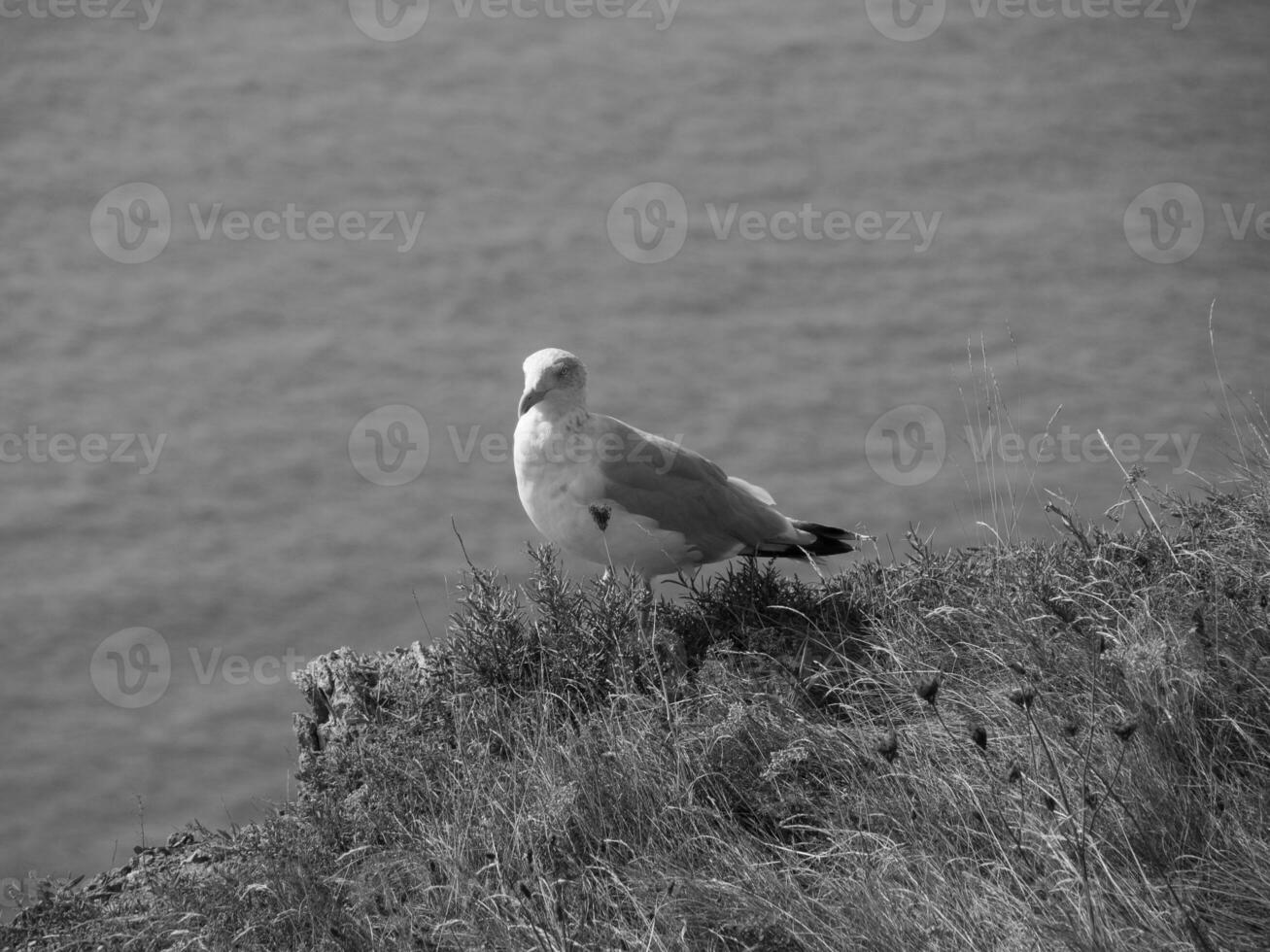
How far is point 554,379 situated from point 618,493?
0.50 metres

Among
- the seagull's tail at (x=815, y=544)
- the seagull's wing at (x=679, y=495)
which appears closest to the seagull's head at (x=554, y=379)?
the seagull's wing at (x=679, y=495)

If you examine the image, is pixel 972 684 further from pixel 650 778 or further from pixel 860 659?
pixel 650 778

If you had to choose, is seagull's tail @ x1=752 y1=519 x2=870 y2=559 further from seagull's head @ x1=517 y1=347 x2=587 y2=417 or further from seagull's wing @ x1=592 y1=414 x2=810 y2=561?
seagull's head @ x1=517 y1=347 x2=587 y2=417

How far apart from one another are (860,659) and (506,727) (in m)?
1.22

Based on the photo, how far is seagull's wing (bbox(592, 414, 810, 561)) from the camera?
17.4ft

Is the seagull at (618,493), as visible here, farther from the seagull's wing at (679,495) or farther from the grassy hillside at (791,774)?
the grassy hillside at (791,774)

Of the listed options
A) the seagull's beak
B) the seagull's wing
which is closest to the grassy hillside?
the seagull's wing

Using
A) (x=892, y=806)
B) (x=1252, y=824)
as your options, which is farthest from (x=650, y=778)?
(x=1252, y=824)

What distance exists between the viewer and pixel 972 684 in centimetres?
424

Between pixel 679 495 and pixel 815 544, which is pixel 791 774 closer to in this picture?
pixel 679 495

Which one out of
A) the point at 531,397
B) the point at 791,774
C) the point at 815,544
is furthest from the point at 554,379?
the point at 791,774

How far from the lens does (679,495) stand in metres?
5.39

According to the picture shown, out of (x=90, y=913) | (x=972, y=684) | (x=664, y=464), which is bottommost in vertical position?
(x=90, y=913)

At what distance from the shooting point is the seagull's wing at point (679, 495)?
5301 millimetres
